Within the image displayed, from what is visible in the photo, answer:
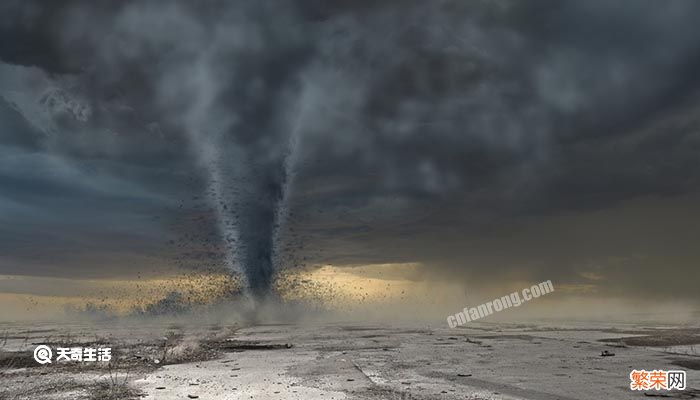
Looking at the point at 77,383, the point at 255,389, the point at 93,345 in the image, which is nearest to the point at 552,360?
the point at 255,389

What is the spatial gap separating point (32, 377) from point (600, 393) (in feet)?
85.3

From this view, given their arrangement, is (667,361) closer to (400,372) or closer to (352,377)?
(400,372)

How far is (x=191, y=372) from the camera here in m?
26.0

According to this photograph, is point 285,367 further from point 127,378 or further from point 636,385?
point 636,385

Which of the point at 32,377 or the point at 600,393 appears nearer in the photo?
the point at 600,393

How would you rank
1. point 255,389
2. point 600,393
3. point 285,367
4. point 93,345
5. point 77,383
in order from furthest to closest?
point 93,345 < point 285,367 < point 77,383 < point 255,389 < point 600,393

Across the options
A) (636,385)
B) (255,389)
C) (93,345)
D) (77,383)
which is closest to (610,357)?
(636,385)

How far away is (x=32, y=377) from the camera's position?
25.3 meters

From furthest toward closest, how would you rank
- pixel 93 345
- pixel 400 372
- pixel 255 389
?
1. pixel 93 345
2. pixel 400 372
3. pixel 255 389

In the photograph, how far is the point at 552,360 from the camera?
29.4 m

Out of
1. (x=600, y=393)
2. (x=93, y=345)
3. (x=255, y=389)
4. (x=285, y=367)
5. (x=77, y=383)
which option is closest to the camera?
(x=600, y=393)

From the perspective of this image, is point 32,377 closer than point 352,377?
No

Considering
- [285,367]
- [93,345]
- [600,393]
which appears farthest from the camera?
[93,345]

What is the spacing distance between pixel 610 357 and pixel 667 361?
10.0 ft
